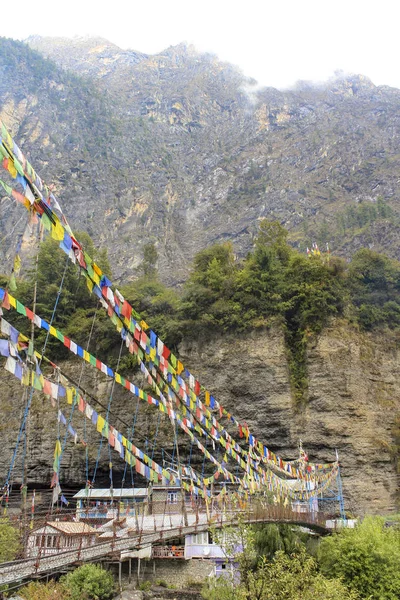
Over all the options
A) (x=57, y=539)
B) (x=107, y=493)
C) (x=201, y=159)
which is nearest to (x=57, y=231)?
(x=57, y=539)

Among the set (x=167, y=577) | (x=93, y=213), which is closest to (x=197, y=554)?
Result: (x=167, y=577)

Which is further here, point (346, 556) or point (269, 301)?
point (269, 301)

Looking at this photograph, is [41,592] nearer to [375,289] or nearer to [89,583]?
[89,583]

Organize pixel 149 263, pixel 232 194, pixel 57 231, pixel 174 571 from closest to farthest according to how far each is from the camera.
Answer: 1. pixel 57 231
2. pixel 174 571
3. pixel 149 263
4. pixel 232 194

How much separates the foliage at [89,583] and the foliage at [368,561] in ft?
27.8

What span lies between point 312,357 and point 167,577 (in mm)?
14330

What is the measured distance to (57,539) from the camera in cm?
1548

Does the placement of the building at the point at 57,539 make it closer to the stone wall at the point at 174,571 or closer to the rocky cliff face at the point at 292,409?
the stone wall at the point at 174,571

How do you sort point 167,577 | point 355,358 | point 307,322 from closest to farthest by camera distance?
point 167,577 → point 355,358 → point 307,322

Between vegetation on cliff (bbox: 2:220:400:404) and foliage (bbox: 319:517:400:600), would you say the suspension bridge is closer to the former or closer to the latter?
foliage (bbox: 319:517:400:600)

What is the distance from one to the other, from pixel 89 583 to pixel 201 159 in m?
79.8

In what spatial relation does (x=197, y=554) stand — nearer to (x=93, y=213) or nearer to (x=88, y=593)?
(x=88, y=593)

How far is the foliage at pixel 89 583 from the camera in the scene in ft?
56.3

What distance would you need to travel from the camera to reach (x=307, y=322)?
30922 millimetres
